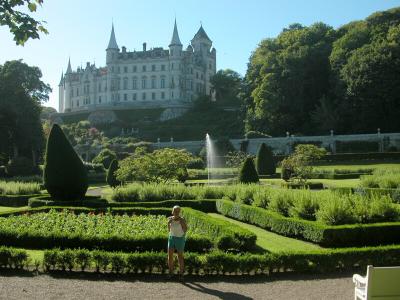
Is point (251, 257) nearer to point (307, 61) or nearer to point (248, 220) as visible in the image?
point (248, 220)

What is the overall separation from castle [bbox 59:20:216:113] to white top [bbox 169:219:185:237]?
267ft

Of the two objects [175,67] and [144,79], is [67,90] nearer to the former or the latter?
[144,79]

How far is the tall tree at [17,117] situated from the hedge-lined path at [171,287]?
36479 millimetres

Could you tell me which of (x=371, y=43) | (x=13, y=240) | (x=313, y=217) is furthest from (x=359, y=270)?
(x=371, y=43)

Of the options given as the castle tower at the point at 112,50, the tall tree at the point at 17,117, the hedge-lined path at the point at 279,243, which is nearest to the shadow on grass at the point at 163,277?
the hedge-lined path at the point at 279,243

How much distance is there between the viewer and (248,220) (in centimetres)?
1625

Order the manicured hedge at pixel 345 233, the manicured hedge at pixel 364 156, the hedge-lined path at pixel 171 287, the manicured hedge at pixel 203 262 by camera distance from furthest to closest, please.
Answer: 1. the manicured hedge at pixel 364 156
2. the manicured hedge at pixel 345 233
3. the manicured hedge at pixel 203 262
4. the hedge-lined path at pixel 171 287

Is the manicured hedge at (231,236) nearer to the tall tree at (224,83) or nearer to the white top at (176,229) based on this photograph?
the white top at (176,229)

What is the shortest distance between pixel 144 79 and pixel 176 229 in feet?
292

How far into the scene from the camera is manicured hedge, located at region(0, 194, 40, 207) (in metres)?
22.9

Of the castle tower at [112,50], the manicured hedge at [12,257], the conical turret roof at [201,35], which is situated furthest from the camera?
the conical turret roof at [201,35]

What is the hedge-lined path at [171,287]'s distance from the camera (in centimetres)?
822

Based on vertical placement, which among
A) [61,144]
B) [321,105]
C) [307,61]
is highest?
[307,61]

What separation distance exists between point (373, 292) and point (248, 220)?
10359 mm
